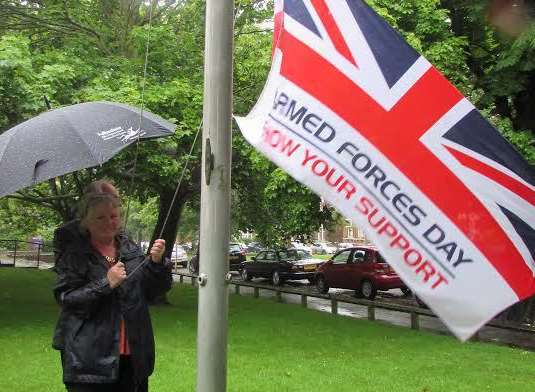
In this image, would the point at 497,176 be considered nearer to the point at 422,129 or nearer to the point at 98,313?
the point at 422,129

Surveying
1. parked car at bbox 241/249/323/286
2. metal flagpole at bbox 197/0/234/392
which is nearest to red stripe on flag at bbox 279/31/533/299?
metal flagpole at bbox 197/0/234/392

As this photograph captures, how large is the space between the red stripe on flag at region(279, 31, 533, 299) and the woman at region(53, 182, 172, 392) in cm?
115

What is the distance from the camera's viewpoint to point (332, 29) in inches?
113

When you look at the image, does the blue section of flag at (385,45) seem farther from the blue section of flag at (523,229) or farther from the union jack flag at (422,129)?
the blue section of flag at (523,229)

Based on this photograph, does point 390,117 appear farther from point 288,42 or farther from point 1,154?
point 1,154

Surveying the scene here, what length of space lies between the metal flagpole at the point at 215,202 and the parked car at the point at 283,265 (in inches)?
983

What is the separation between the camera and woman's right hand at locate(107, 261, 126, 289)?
317cm

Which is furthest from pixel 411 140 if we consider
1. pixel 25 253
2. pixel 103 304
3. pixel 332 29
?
pixel 25 253

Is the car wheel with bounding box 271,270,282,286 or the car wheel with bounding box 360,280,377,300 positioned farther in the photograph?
the car wheel with bounding box 271,270,282,286

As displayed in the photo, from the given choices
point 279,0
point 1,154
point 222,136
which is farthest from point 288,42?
point 1,154

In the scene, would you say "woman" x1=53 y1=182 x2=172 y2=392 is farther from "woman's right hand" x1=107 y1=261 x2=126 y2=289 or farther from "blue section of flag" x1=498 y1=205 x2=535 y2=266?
"blue section of flag" x1=498 y1=205 x2=535 y2=266

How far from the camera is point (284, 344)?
10531 millimetres

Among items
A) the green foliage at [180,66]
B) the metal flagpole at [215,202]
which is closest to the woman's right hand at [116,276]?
the metal flagpole at [215,202]

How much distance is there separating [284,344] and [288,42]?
8274 millimetres
